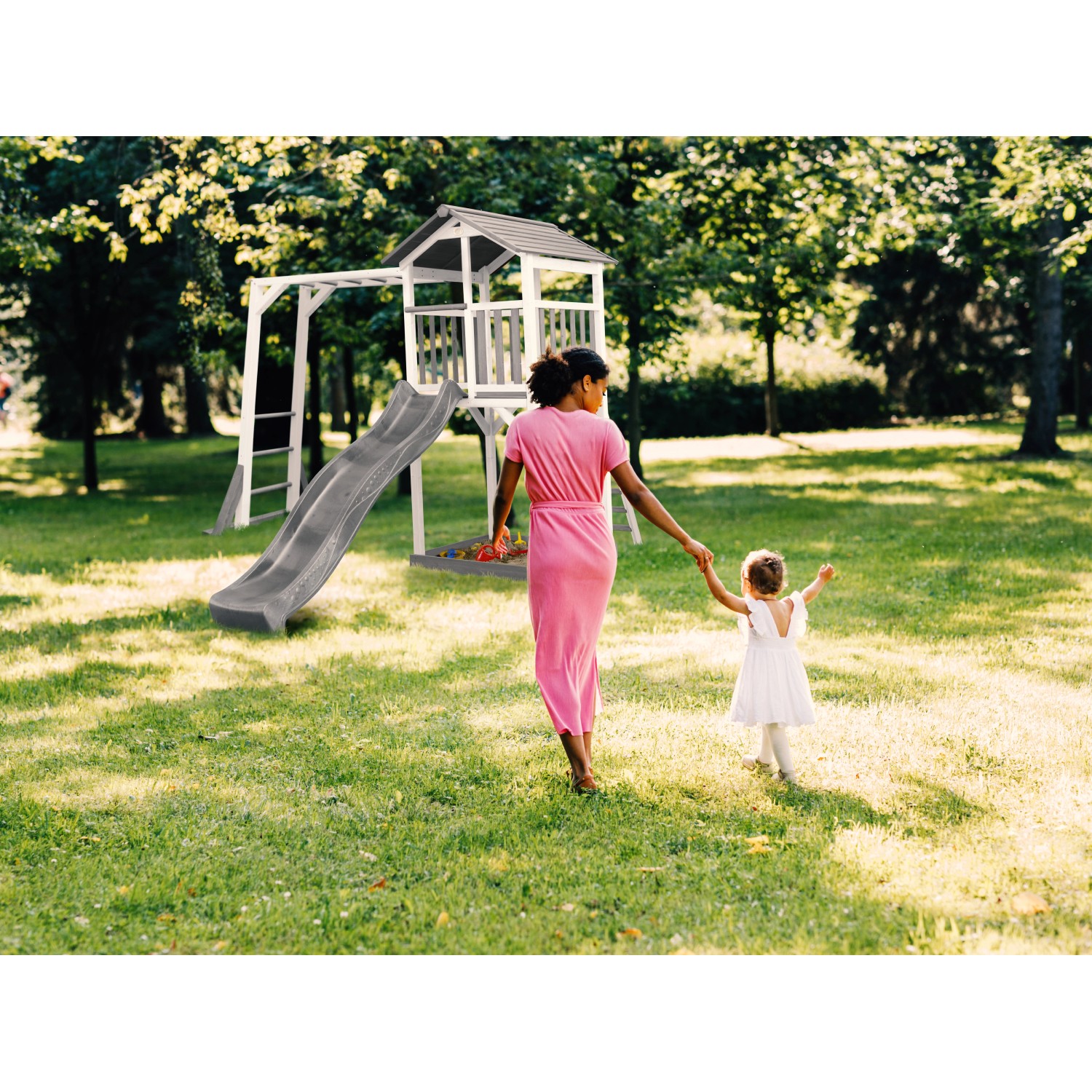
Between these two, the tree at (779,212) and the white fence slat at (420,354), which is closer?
the white fence slat at (420,354)

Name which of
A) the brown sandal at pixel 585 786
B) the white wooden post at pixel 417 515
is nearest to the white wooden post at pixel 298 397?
the white wooden post at pixel 417 515

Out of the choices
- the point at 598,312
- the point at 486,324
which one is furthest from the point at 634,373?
the point at 486,324

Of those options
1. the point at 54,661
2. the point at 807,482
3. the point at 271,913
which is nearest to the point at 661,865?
the point at 271,913

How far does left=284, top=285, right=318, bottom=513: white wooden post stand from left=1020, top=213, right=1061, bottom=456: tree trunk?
14.4 metres

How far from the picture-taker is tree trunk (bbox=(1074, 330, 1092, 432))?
1097 inches

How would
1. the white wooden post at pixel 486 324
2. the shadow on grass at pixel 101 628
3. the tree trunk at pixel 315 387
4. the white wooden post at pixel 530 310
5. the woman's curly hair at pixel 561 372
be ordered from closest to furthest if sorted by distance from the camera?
the woman's curly hair at pixel 561 372 < the shadow on grass at pixel 101 628 < the white wooden post at pixel 530 310 < the white wooden post at pixel 486 324 < the tree trunk at pixel 315 387

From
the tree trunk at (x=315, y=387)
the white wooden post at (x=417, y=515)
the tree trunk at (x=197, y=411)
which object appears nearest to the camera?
the white wooden post at (x=417, y=515)

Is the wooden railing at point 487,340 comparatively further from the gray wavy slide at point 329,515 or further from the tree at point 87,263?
the tree at point 87,263

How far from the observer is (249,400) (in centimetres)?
1191

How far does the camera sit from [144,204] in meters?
13.6

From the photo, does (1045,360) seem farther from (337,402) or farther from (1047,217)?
(337,402)

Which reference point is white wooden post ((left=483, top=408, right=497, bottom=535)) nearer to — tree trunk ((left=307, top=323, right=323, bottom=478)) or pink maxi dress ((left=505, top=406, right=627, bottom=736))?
tree trunk ((left=307, top=323, right=323, bottom=478))

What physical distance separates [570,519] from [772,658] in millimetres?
1190

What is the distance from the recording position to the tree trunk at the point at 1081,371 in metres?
27.9
